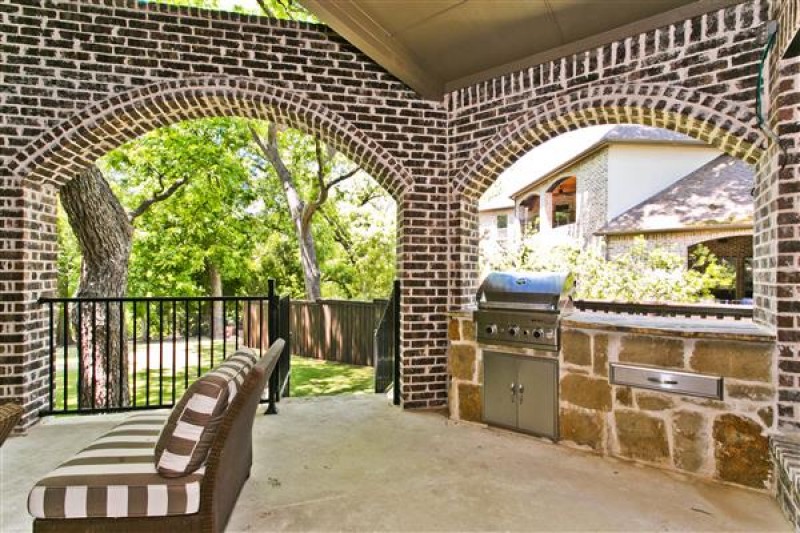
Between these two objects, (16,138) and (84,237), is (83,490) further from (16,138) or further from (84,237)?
(84,237)

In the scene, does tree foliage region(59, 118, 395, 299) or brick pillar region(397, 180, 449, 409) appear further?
tree foliage region(59, 118, 395, 299)

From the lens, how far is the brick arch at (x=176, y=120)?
380 cm

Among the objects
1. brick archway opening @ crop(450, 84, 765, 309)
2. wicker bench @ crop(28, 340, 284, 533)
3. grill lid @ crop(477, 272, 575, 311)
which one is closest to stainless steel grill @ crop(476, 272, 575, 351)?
grill lid @ crop(477, 272, 575, 311)

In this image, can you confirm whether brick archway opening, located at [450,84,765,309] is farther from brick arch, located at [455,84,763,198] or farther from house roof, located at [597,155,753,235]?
house roof, located at [597,155,753,235]

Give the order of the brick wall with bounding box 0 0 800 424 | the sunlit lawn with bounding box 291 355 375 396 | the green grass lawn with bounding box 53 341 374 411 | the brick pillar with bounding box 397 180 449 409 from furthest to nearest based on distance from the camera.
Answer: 1. the sunlit lawn with bounding box 291 355 375 396
2. the green grass lawn with bounding box 53 341 374 411
3. the brick pillar with bounding box 397 180 449 409
4. the brick wall with bounding box 0 0 800 424

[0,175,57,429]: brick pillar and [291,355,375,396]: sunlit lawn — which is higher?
[0,175,57,429]: brick pillar

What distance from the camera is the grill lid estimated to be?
12.0 ft

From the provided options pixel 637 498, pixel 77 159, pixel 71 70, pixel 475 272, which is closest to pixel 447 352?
pixel 475 272

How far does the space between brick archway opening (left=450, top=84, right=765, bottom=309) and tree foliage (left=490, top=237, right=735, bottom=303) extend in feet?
13.3

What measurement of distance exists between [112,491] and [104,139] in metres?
3.13

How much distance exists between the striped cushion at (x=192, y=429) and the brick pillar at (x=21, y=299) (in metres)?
2.55

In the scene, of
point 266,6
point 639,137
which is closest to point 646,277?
point 639,137

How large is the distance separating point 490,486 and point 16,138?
168 inches

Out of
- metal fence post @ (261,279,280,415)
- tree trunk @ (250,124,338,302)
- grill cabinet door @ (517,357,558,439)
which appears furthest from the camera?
tree trunk @ (250,124,338,302)
